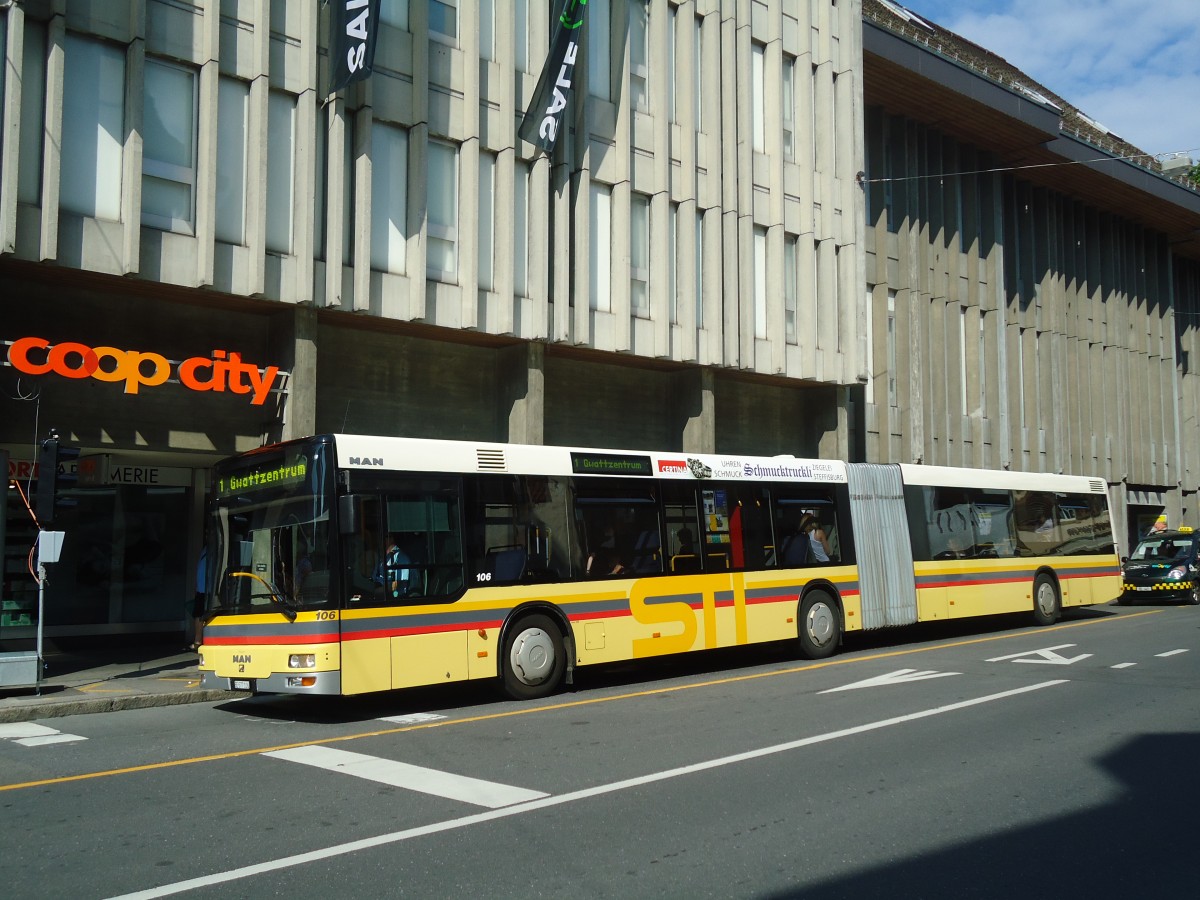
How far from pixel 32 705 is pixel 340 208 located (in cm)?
886

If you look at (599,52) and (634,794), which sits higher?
(599,52)

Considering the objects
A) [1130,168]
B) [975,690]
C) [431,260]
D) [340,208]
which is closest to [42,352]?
[340,208]

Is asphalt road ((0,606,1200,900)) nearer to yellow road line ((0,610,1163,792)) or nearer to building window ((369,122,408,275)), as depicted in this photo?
yellow road line ((0,610,1163,792))

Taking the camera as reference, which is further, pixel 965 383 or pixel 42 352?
pixel 965 383

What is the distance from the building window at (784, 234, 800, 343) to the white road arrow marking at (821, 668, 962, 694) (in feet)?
42.6

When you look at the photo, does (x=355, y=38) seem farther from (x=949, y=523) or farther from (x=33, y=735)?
(x=949, y=523)

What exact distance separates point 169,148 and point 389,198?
12.3 feet

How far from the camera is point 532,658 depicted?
12664mm

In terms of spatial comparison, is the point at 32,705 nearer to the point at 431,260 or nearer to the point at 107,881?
the point at 107,881

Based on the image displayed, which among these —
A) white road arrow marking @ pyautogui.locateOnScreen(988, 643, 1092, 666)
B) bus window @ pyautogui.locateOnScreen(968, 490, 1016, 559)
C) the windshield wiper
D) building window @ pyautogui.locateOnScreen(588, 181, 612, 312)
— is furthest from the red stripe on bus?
bus window @ pyautogui.locateOnScreen(968, 490, 1016, 559)

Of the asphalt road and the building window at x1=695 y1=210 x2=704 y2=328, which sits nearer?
the asphalt road

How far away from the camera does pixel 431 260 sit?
19.3 meters

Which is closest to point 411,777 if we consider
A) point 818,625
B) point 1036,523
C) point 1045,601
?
point 818,625

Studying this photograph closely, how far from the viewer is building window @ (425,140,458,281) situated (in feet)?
63.5
